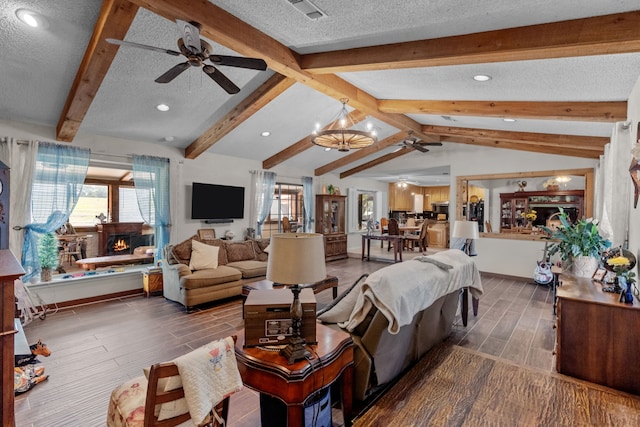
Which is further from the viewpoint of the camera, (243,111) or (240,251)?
(240,251)

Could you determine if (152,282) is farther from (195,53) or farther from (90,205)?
(195,53)

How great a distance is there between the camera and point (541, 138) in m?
4.88

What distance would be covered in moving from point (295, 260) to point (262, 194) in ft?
18.0

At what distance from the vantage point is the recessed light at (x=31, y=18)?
2380mm

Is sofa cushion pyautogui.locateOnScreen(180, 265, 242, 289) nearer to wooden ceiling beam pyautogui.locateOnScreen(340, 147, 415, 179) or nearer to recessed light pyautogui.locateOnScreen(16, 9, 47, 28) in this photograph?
recessed light pyautogui.locateOnScreen(16, 9, 47, 28)

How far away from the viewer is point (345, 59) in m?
3.03

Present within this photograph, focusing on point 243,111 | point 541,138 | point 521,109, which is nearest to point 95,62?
point 243,111

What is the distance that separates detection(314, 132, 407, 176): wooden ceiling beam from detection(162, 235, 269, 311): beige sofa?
3.71 m

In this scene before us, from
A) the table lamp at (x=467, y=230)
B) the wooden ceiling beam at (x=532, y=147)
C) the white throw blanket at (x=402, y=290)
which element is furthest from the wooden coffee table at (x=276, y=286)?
the wooden ceiling beam at (x=532, y=147)

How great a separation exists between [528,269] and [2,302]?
24.5 ft

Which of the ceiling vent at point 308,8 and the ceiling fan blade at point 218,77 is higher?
the ceiling vent at point 308,8

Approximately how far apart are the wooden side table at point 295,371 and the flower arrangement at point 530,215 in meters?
6.80

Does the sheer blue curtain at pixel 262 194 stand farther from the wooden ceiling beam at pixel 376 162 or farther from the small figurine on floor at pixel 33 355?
the small figurine on floor at pixel 33 355

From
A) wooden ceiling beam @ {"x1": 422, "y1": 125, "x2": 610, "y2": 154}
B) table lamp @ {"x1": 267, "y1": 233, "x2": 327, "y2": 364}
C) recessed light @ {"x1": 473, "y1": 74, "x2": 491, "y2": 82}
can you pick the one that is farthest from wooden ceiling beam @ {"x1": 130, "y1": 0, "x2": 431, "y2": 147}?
wooden ceiling beam @ {"x1": 422, "y1": 125, "x2": 610, "y2": 154}
